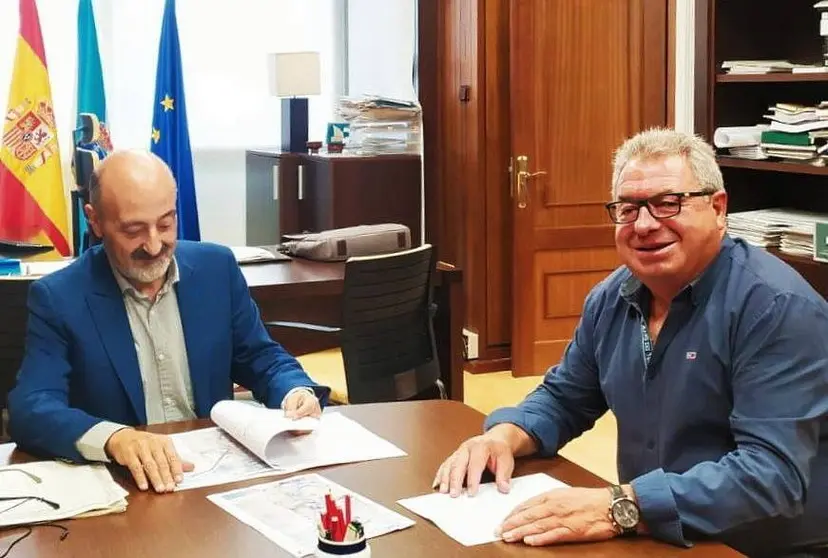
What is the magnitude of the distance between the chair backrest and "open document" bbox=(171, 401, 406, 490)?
131cm

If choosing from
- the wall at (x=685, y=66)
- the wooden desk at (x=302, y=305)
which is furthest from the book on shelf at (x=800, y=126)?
the wooden desk at (x=302, y=305)

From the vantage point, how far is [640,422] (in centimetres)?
183

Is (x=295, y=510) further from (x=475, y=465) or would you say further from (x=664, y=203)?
(x=664, y=203)

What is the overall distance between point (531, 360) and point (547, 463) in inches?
134

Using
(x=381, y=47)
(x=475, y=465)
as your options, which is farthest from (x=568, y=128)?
(x=475, y=465)

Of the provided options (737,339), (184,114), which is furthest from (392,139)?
(737,339)

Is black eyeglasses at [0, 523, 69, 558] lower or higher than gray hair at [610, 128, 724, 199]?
lower

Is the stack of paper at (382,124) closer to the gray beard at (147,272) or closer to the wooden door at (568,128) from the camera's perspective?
the wooden door at (568,128)

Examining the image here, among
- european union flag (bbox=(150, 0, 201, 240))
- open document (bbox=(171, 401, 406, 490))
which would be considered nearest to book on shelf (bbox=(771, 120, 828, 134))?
open document (bbox=(171, 401, 406, 490))

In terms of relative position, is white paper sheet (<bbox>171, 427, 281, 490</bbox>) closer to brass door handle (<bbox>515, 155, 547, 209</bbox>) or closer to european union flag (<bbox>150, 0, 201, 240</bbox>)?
brass door handle (<bbox>515, 155, 547, 209</bbox>)

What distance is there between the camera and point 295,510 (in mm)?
1597

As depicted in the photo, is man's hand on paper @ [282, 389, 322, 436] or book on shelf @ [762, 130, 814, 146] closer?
man's hand on paper @ [282, 389, 322, 436]

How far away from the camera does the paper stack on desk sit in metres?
1.58

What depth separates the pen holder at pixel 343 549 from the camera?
1.27 meters
